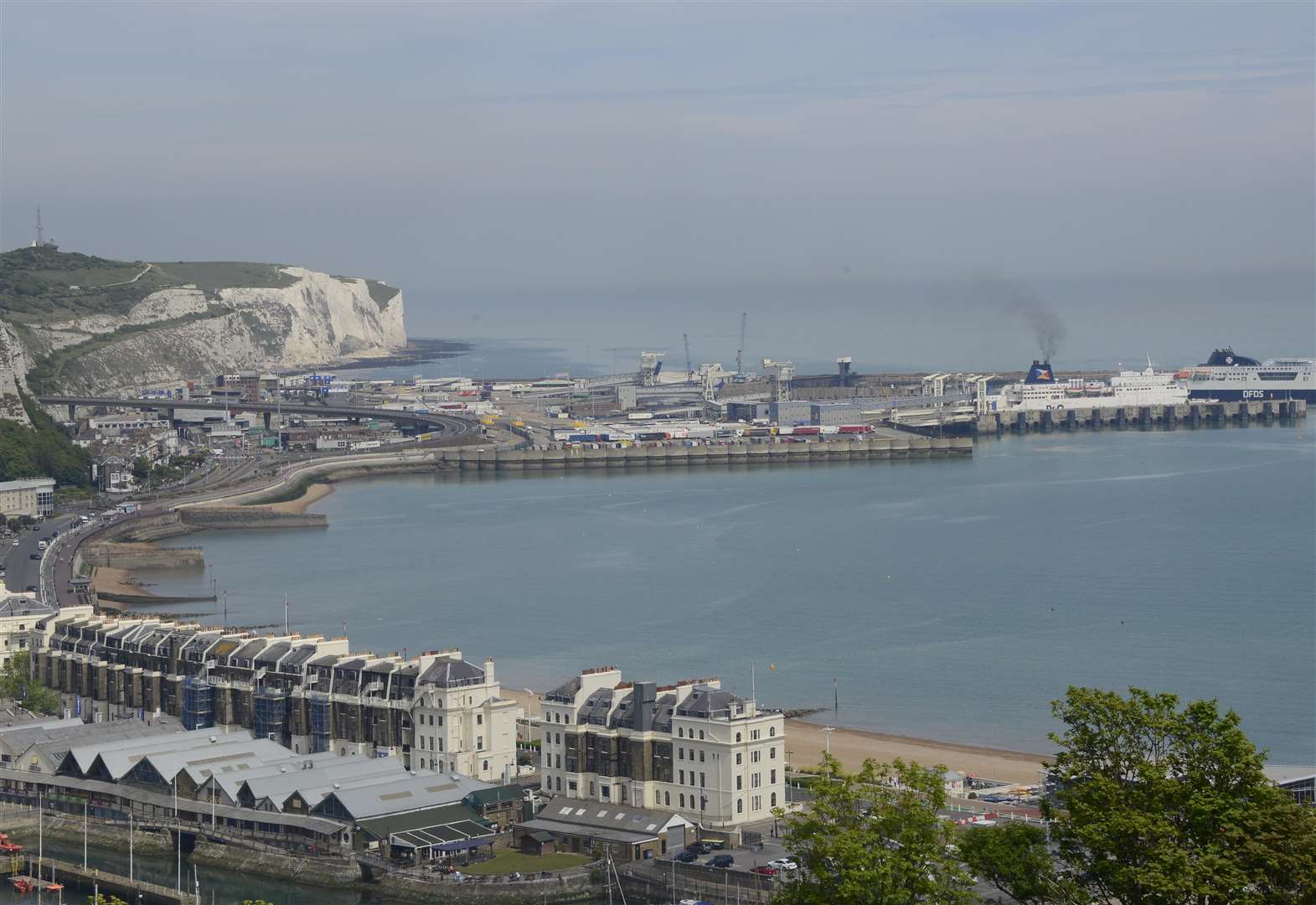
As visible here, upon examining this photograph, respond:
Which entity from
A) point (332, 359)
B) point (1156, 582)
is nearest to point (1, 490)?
point (1156, 582)

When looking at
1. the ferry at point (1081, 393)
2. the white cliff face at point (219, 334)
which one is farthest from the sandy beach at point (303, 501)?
the ferry at point (1081, 393)

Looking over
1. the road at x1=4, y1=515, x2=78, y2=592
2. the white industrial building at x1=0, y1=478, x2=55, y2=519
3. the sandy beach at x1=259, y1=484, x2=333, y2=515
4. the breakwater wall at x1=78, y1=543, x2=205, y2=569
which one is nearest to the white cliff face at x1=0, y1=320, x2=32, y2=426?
the sandy beach at x1=259, y1=484, x2=333, y2=515

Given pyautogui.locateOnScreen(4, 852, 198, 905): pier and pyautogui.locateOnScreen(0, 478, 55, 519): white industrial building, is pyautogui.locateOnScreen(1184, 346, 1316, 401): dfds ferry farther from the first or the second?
pyautogui.locateOnScreen(4, 852, 198, 905): pier

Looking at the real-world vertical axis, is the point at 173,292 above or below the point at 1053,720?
above

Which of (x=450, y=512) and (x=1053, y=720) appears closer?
(x=1053, y=720)

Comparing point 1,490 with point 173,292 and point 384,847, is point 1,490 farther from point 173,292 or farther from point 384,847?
point 173,292

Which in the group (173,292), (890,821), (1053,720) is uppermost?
(173,292)

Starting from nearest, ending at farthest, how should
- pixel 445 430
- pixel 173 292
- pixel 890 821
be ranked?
pixel 890 821 → pixel 445 430 → pixel 173 292

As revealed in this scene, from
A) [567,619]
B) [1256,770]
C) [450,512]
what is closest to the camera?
[1256,770]
